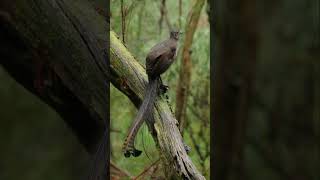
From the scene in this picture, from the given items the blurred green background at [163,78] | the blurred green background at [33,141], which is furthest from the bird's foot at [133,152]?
the blurred green background at [33,141]

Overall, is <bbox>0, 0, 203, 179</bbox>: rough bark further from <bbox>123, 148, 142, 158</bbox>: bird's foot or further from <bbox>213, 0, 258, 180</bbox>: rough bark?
<bbox>213, 0, 258, 180</bbox>: rough bark

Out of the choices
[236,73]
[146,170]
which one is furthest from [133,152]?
[236,73]

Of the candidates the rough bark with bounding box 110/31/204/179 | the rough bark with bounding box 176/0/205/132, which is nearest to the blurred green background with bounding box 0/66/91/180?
the rough bark with bounding box 110/31/204/179

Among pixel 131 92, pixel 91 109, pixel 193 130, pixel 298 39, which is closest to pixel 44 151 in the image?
pixel 91 109

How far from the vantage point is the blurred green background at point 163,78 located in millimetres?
1957

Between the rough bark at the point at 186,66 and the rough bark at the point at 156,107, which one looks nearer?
the rough bark at the point at 156,107

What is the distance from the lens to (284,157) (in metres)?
1.75

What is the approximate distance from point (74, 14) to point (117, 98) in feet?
1.08

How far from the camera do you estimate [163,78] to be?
6.52 ft

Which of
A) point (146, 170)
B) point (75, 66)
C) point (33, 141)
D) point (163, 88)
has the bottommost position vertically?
point (146, 170)

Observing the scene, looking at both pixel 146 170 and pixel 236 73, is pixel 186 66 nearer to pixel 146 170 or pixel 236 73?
pixel 146 170

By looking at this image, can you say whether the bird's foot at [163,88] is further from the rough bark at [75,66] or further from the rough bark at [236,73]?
the rough bark at [236,73]

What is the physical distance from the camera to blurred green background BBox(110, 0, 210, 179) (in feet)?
6.42

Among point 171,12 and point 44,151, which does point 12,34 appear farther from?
point 171,12
